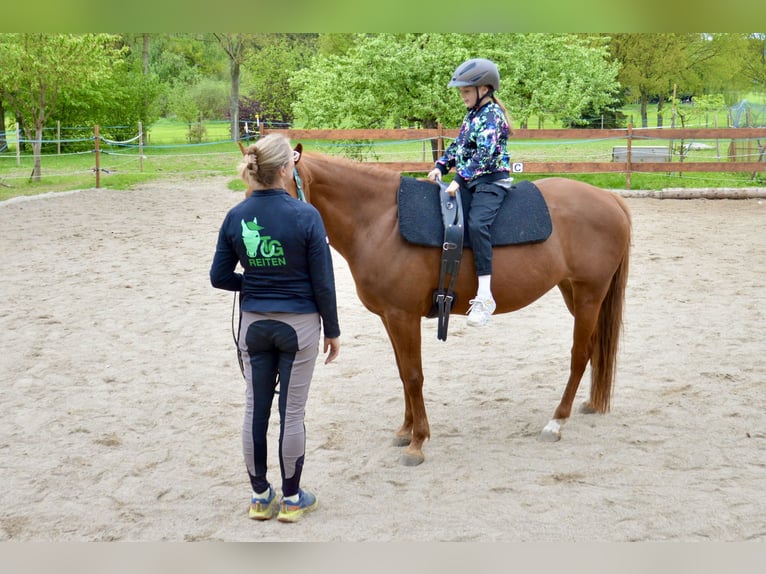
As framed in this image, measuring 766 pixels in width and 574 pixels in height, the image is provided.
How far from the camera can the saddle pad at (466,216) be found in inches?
151

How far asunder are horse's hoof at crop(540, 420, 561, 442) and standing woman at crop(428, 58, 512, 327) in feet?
2.67

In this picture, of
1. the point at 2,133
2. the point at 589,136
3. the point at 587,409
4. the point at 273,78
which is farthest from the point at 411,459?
the point at 273,78

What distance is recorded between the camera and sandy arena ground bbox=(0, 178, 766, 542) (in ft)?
10.6

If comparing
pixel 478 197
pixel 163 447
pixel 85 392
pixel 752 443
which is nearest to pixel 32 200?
pixel 85 392

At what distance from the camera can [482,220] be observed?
387cm

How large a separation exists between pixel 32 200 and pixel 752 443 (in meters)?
13.0

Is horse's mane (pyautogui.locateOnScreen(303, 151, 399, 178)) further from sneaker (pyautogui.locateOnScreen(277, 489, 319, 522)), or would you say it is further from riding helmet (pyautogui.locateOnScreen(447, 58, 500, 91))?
sneaker (pyautogui.locateOnScreen(277, 489, 319, 522))

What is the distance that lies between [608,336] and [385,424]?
4.92 ft

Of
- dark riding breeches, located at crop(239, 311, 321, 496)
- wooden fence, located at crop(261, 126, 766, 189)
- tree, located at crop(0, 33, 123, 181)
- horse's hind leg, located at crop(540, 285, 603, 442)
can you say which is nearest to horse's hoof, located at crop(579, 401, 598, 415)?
horse's hind leg, located at crop(540, 285, 603, 442)

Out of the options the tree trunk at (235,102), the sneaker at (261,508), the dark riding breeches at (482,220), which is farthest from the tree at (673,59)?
the sneaker at (261,508)

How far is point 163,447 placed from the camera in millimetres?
4059

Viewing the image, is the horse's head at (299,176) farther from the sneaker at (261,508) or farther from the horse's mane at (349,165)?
the sneaker at (261,508)

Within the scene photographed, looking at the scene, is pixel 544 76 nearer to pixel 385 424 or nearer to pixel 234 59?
pixel 385 424
